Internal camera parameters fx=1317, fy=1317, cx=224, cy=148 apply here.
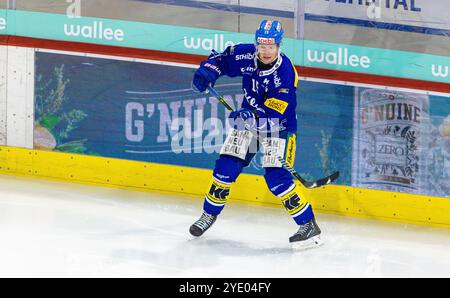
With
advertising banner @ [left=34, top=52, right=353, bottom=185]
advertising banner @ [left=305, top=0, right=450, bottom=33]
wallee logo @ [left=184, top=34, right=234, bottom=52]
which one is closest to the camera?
advertising banner @ [left=305, top=0, right=450, bottom=33]

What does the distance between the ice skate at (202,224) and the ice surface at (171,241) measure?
0.06 m

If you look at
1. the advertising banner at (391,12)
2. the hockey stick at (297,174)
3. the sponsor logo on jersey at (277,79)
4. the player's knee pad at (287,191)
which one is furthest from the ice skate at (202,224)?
the advertising banner at (391,12)

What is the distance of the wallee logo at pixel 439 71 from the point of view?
793 cm

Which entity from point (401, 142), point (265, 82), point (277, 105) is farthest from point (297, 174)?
point (401, 142)

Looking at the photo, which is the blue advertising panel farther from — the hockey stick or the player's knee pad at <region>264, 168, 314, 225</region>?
the player's knee pad at <region>264, 168, 314, 225</region>

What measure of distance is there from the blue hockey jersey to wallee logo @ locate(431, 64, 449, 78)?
1071mm

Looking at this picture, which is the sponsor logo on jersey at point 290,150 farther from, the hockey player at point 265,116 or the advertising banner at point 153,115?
the advertising banner at point 153,115

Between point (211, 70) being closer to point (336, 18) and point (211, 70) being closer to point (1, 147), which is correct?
point (336, 18)

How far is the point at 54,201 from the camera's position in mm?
8195

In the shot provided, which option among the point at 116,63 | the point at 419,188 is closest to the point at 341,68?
the point at 419,188

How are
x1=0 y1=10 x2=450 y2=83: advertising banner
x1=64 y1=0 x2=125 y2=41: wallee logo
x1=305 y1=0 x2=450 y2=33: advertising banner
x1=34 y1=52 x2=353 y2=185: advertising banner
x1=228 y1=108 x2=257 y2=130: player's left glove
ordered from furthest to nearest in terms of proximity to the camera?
x1=64 y1=0 x2=125 y2=41: wallee logo → x1=34 y1=52 x2=353 y2=185: advertising banner → x1=0 y1=10 x2=450 y2=83: advertising banner → x1=305 y1=0 x2=450 y2=33: advertising banner → x1=228 y1=108 x2=257 y2=130: player's left glove

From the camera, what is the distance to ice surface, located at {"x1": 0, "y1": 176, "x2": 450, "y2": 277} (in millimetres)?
6914

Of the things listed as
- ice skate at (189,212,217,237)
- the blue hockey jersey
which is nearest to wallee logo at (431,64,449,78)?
the blue hockey jersey

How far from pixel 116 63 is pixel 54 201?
1017 mm
